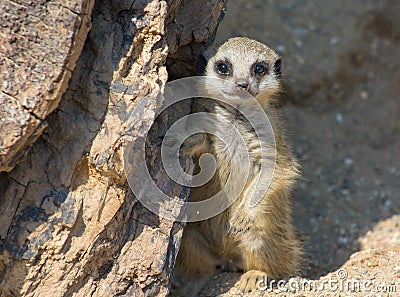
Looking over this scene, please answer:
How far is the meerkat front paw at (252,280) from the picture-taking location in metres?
3.54

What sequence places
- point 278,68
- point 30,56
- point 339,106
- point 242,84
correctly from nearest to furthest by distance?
point 30,56
point 242,84
point 278,68
point 339,106

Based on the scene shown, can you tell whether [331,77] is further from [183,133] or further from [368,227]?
[183,133]

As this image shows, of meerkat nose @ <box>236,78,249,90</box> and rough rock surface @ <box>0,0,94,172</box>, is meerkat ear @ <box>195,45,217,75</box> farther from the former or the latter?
rough rock surface @ <box>0,0,94,172</box>

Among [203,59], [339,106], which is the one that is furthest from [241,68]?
[339,106]

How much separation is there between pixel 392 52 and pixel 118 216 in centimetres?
381

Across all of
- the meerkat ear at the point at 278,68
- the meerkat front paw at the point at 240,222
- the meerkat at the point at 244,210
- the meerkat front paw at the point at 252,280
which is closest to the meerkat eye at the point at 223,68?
the meerkat at the point at 244,210

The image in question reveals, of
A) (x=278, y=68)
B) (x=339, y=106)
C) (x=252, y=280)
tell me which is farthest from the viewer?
(x=339, y=106)

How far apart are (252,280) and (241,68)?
1.22 meters

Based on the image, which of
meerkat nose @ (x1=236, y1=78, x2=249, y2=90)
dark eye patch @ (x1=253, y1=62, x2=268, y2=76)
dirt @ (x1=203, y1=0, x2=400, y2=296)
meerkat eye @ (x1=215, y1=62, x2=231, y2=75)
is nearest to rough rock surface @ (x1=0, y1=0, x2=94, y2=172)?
meerkat nose @ (x1=236, y1=78, x2=249, y2=90)

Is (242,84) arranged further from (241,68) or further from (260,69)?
(260,69)

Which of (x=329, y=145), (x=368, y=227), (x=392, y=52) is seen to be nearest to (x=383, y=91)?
(x=392, y=52)

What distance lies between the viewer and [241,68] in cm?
362

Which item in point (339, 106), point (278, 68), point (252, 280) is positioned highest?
point (339, 106)

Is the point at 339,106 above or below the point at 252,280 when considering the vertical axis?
above
